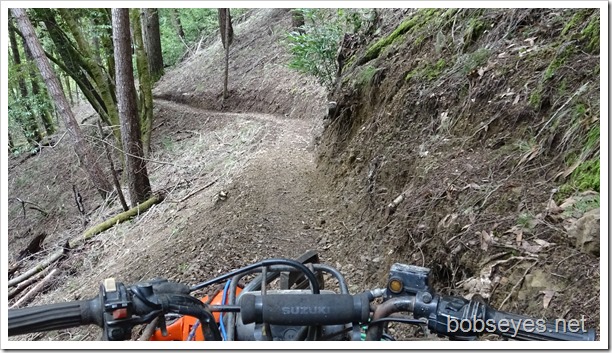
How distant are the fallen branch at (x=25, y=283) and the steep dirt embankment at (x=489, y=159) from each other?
5.09 meters

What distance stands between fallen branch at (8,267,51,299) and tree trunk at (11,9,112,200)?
2.31 metres

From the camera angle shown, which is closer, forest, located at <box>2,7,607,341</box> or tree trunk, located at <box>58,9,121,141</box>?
forest, located at <box>2,7,607,341</box>

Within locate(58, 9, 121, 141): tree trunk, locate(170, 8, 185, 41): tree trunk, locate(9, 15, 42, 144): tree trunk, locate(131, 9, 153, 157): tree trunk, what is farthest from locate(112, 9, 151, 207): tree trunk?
locate(170, 8, 185, 41): tree trunk

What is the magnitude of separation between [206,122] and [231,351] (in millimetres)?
13360

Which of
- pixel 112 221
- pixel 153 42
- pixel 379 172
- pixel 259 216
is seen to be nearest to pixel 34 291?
pixel 112 221

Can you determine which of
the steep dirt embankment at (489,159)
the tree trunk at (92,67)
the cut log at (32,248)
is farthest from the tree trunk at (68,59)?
the steep dirt embankment at (489,159)

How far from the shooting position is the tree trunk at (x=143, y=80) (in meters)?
10.9

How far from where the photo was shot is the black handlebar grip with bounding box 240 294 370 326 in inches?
65.6

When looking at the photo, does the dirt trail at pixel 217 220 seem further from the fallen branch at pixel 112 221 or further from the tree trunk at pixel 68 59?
the tree trunk at pixel 68 59

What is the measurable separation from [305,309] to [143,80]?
10.8 m

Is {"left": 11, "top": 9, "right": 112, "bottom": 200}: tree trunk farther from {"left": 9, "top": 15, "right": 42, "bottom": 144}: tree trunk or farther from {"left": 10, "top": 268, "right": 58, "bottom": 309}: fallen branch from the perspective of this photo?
{"left": 9, "top": 15, "right": 42, "bottom": 144}: tree trunk

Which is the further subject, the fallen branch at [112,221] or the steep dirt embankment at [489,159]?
the fallen branch at [112,221]

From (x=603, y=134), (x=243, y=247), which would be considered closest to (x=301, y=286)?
(x=603, y=134)

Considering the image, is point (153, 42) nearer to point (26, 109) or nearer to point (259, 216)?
point (26, 109)
